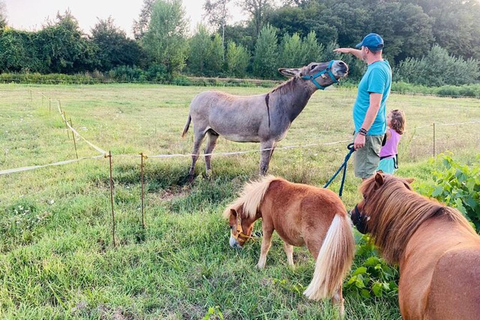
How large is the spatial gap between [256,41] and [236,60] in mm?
7572

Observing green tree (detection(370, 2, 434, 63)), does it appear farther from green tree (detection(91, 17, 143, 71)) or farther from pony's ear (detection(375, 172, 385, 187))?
pony's ear (detection(375, 172, 385, 187))

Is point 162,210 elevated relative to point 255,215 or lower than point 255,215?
lower

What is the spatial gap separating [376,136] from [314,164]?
117 inches

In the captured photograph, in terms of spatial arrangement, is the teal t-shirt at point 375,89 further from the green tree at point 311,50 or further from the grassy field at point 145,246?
the green tree at point 311,50

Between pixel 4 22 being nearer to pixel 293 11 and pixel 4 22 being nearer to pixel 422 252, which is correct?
pixel 293 11

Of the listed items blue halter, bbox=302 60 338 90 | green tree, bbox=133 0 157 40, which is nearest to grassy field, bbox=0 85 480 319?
blue halter, bbox=302 60 338 90

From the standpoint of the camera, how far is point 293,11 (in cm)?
5441

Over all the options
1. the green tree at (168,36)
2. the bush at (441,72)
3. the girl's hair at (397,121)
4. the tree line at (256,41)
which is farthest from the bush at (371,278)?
the bush at (441,72)

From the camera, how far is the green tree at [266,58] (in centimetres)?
4484

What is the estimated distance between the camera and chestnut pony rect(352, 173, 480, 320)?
54.4 inches

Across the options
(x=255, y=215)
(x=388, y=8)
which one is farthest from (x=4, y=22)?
(x=388, y=8)

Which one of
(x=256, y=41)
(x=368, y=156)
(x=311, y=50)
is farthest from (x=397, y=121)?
(x=256, y=41)

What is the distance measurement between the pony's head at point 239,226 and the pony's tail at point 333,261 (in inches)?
41.9

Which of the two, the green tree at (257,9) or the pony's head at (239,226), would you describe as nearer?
the pony's head at (239,226)
